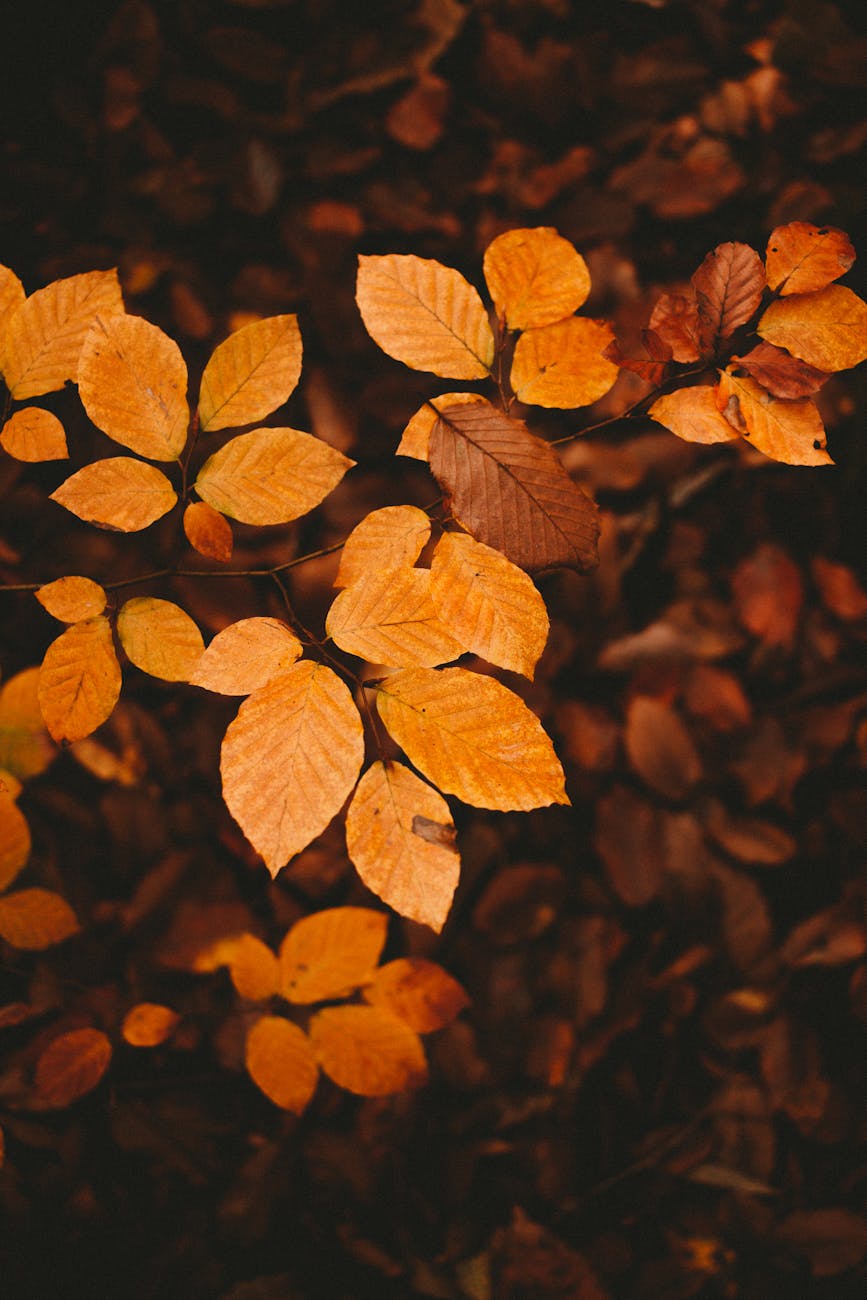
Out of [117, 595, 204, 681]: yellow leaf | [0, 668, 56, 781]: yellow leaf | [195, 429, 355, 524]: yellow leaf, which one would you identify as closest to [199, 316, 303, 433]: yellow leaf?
[195, 429, 355, 524]: yellow leaf

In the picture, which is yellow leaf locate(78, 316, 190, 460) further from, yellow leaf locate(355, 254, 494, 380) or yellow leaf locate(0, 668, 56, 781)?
yellow leaf locate(0, 668, 56, 781)

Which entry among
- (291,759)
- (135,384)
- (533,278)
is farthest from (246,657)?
(533,278)

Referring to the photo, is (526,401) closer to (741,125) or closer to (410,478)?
(410,478)

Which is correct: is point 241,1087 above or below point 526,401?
below

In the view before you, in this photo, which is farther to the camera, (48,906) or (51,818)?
(51,818)

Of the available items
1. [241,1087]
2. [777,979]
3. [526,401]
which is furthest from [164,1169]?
[526,401]

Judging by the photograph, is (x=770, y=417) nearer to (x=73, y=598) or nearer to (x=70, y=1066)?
(x=73, y=598)
